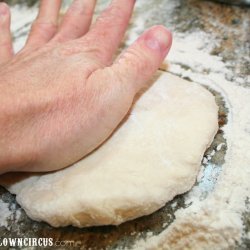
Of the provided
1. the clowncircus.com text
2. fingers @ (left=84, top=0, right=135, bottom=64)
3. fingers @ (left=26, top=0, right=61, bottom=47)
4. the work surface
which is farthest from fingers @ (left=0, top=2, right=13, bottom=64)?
the clowncircus.com text

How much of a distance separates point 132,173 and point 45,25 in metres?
0.80

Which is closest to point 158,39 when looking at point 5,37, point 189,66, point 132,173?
point 189,66

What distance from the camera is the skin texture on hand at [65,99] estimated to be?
854mm

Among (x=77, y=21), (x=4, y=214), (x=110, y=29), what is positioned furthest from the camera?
(x=77, y=21)

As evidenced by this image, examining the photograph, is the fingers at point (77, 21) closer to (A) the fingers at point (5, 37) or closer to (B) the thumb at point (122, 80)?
(A) the fingers at point (5, 37)

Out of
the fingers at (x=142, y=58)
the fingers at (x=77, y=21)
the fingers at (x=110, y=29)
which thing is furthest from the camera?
the fingers at (x=77, y=21)

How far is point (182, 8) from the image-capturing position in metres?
1.61

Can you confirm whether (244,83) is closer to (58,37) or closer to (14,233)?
(58,37)

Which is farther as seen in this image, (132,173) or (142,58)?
(142,58)

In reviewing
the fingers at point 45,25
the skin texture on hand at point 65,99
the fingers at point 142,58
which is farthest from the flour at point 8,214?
the fingers at point 45,25

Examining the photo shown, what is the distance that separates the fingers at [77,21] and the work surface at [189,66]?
0.20 meters

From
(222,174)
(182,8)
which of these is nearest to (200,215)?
(222,174)

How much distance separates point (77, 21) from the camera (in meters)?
1.31

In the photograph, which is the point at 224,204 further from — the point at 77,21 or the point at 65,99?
the point at 77,21
